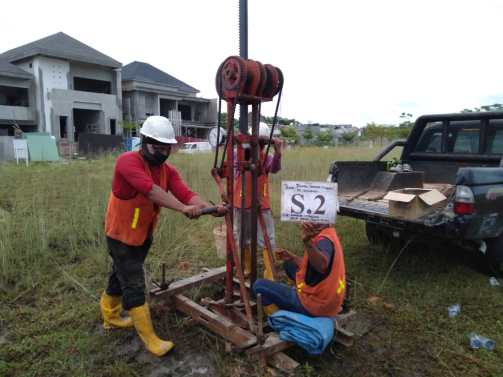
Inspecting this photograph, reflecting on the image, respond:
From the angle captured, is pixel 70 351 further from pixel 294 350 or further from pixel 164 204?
pixel 294 350

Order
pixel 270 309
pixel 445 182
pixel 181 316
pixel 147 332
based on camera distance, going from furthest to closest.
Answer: pixel 445 182 → pixel 181 316 → pixel 270 309 → pixel 147 332

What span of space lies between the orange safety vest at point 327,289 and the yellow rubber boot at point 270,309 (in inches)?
14.5

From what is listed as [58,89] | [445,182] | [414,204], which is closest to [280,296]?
[414,204]

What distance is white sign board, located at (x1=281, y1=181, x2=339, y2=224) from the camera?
2.54 metres

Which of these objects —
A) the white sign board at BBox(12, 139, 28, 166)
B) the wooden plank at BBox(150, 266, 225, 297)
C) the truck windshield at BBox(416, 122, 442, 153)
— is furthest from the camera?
the white sign board at BBox(12, 139, 28, 166)

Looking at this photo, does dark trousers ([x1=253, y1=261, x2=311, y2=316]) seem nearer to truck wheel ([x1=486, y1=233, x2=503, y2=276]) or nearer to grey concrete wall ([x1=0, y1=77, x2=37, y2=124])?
truck wheel ([x1=486, y1=233, x2=503, y2=276])

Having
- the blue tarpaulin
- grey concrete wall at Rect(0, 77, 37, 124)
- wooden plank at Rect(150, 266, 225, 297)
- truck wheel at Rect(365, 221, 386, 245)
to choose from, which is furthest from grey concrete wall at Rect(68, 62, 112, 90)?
the blue tarpaulin

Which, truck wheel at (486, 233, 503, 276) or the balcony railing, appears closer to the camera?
truck wheel at (486, 233, 503, 276)

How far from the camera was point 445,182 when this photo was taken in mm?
5438

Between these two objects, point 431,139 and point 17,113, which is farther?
point 17,113

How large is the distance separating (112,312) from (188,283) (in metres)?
0.70

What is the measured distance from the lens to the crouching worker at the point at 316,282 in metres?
2.53

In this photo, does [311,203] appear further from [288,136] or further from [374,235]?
[288,136]

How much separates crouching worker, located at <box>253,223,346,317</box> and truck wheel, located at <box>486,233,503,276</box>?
231cm
